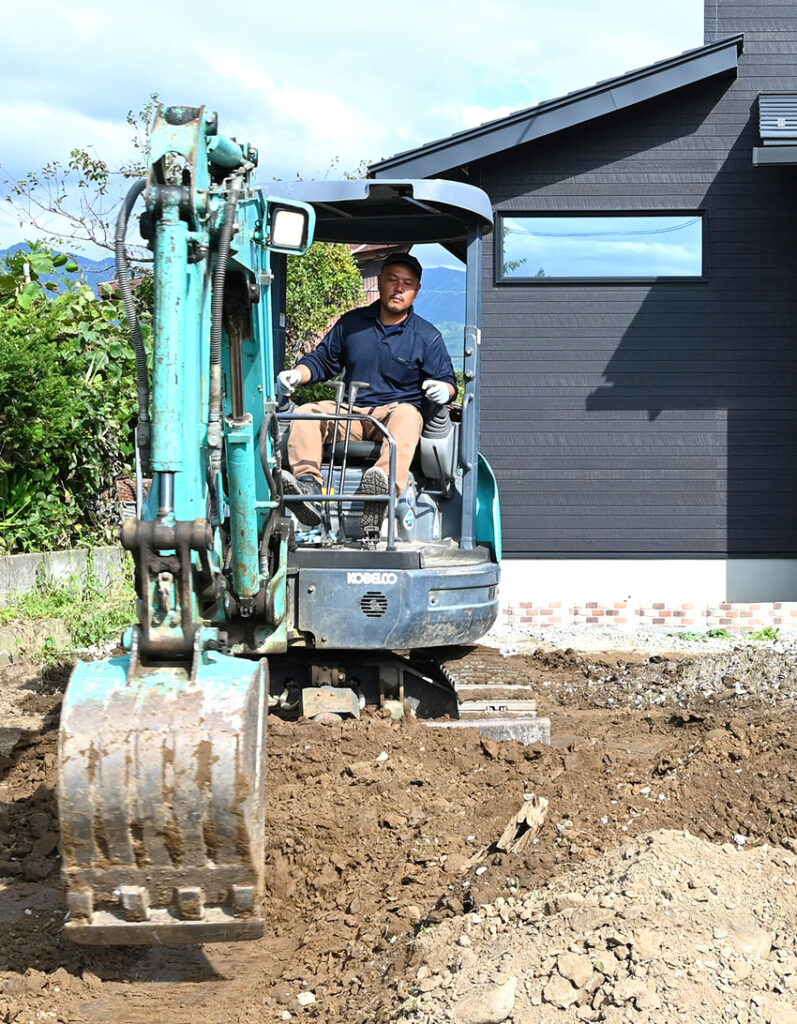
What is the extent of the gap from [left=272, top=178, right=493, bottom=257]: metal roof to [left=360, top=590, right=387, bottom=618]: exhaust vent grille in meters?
2.08

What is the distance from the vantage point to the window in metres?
11.8

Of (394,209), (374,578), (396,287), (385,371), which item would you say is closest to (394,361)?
(385,371)

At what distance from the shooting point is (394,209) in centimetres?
754

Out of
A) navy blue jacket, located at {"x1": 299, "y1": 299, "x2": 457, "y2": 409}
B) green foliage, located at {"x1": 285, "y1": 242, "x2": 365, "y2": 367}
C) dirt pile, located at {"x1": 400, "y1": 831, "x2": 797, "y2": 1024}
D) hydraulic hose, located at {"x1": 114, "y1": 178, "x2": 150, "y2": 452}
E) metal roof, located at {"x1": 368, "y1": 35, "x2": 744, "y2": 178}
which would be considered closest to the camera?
dirt pile, located at {"x1": 400, "y1": 831, "x2": 797, "y2": 1024}

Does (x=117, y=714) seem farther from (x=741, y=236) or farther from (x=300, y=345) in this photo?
(x=300, y=345)

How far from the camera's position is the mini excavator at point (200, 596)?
372cm

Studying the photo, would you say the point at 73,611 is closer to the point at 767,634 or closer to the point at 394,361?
the point at 394,361

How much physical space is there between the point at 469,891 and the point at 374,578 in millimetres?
2196

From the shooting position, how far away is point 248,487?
17.2 ft

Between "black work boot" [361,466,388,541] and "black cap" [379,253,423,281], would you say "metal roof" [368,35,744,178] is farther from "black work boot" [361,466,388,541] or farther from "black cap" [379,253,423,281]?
"black work boot" [361,466,388,541]

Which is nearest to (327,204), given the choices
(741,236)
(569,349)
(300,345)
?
(569,349)

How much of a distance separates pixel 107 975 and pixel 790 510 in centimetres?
882

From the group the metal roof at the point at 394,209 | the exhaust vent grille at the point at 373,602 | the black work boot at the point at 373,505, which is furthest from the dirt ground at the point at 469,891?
the metal roof at the point at 394,209

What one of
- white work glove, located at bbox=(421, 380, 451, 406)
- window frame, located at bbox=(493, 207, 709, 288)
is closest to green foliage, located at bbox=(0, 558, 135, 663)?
white work glove, located at bbox=(421, 380, 451, 406)
